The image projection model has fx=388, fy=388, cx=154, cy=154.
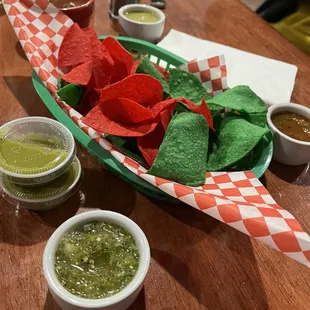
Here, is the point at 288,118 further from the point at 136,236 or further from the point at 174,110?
the point at 136,236

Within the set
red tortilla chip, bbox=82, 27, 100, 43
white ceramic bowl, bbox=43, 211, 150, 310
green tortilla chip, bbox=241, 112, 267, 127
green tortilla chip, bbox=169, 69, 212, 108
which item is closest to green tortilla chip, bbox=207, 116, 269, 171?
green tortilla chip, bbox=241, 112, 267, 127

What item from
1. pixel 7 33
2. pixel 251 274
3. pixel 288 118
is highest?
pixel 288 118

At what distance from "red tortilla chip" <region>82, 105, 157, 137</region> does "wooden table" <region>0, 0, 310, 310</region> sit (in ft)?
0.43

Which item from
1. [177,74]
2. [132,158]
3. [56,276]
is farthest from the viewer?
[177,74]

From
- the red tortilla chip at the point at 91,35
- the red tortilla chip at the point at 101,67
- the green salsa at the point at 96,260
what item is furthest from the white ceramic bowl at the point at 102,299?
the red tortilla chip at the point at 91,35

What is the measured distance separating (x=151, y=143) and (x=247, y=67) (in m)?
0.64

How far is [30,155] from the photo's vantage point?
83 centimetres

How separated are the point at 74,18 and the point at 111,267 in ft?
3.24

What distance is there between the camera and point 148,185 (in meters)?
0.84

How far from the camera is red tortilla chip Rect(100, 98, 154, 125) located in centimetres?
92

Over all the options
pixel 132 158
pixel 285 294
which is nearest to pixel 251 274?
pixel 285 294

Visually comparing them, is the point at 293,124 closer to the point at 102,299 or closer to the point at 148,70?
the point at 148,70

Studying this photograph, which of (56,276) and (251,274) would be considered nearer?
(56,276)

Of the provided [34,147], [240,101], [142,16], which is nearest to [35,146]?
[34,147]
